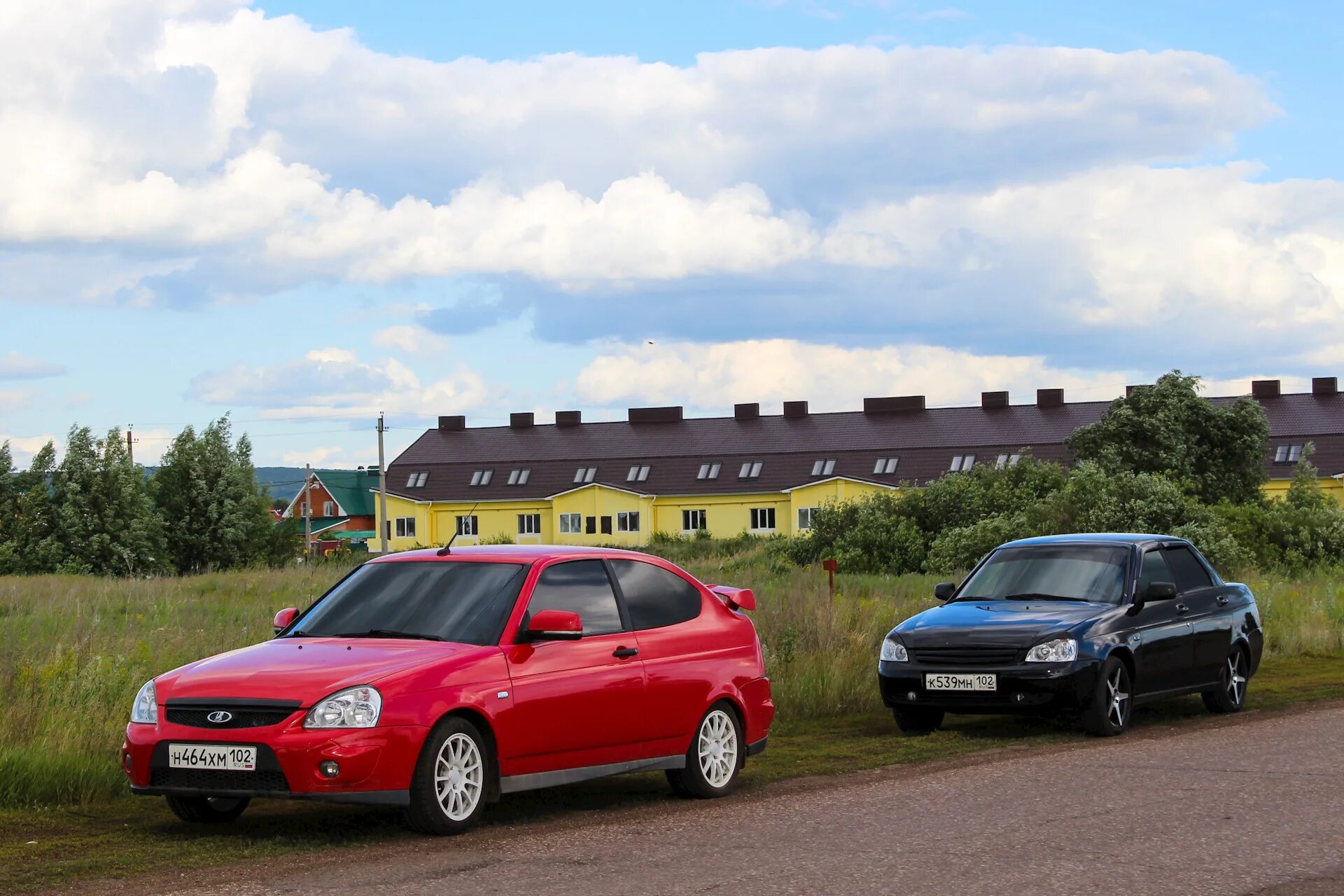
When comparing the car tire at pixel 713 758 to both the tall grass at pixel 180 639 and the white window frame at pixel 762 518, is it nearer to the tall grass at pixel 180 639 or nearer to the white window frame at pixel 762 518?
the tall grass at pixel 180 639

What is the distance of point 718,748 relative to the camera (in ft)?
33.7

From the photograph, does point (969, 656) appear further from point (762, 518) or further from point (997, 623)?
point (762, 518)

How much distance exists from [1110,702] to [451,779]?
258 inches

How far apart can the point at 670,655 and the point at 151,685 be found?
3.07 m

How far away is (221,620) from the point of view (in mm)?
17719

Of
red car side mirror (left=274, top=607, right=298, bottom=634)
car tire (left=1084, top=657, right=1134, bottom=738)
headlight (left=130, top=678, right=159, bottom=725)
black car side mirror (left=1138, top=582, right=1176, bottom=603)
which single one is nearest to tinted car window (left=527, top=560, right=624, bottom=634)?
red car side mirror (left=274, top=607, right=298, bottom=634)

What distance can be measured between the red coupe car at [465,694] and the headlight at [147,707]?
2 centimetres

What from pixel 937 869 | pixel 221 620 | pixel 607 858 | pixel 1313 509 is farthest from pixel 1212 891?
pixel 1313 509

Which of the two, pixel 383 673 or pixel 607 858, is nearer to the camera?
pixel 607 858

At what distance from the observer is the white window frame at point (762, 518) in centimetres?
9038

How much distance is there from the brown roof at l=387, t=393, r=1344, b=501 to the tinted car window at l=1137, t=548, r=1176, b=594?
237 ft

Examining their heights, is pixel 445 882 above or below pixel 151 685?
below

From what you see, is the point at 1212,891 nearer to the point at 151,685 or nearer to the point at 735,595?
the point at 735,595

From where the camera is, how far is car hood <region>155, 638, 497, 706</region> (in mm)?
8227
